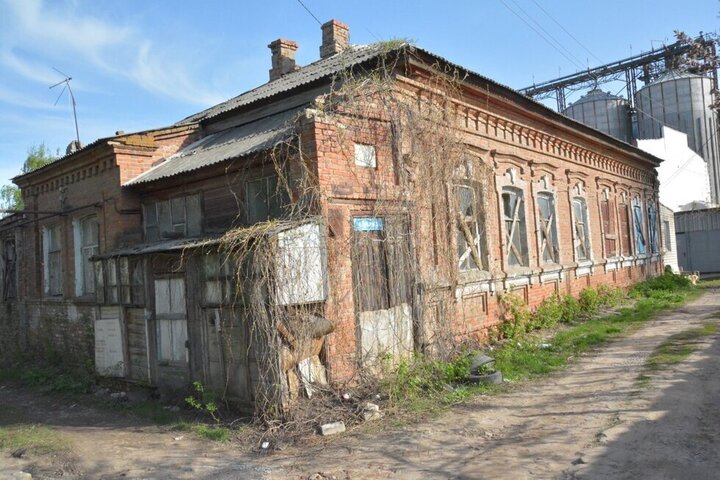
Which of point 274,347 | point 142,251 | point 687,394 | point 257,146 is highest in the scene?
point 257,146

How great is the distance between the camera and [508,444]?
5707mm

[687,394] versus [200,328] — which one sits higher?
[200,328]

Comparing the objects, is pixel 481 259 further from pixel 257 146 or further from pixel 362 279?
pixel 257 146

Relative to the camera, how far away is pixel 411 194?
859 centimetres

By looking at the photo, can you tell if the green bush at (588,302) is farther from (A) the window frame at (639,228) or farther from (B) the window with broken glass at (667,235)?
(B) the window with broken glass at (667,235)

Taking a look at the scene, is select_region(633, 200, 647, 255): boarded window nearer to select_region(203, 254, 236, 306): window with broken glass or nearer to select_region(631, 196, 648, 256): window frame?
select_region(631, 196, 648, 256): window frame

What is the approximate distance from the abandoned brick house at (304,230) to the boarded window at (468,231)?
51 mm

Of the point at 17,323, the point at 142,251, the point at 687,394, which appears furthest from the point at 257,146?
the point at 17,323


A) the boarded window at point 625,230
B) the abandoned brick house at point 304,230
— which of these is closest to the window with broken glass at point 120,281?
the abandoned brick house at point 304,230

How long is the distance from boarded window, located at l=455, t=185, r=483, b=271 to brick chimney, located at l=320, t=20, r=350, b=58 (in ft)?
18.3

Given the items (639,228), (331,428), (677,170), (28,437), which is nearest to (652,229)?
(639,228)

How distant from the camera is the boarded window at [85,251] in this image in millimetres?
11516

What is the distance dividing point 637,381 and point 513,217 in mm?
5187

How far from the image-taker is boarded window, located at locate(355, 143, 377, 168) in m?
8.00
